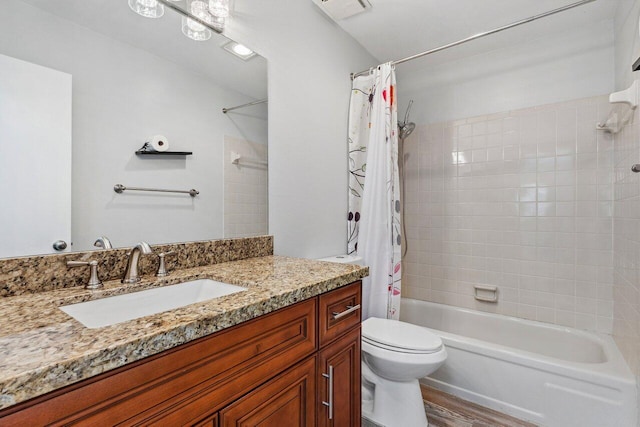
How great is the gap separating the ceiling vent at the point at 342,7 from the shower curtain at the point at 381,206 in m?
0.38

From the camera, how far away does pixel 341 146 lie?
2.19 metres

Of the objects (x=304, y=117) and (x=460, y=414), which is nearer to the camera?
(x=460, y=414)

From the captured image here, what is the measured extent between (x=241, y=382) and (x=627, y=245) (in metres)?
2.12

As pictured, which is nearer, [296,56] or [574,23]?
[296,56]

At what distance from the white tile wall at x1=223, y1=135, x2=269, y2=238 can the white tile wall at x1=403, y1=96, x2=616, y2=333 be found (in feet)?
5.56

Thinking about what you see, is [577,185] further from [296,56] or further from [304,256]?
[296,56]

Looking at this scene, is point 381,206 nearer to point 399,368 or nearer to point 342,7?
point 399,368

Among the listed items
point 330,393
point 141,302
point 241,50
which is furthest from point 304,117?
point 330,393

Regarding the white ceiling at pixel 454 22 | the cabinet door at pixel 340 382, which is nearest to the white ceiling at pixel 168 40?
the white ceiling at pixel 454 22

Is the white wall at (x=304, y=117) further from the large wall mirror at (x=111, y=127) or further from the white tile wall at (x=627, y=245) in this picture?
the white tile wall at (x=627, y=245)

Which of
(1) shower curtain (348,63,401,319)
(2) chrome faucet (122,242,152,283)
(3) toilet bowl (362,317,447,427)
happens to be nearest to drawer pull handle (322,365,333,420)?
(3) toilet bowl (362,317,447,427)

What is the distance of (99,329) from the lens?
1.92 ft

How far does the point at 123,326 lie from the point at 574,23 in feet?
9.80

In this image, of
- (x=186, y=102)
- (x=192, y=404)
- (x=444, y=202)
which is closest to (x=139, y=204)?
(x=186, y=102)
